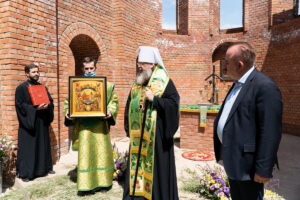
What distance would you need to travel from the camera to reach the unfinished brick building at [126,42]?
4.29 metres

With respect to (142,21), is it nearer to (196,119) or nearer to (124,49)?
(124,49)

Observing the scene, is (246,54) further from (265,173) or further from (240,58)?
(265,173)

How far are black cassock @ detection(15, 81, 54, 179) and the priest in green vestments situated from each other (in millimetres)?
921

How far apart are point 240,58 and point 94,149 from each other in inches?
105

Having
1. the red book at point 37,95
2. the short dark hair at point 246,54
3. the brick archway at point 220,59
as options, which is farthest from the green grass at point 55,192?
the brick archway at point 220,59

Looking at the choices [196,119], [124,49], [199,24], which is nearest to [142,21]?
[124,49]

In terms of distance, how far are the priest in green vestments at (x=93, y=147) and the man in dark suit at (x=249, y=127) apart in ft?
7.05

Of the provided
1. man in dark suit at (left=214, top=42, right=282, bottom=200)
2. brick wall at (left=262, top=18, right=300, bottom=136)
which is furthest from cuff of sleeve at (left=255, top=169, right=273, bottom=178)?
brick wall at (left=262, top=18, right=300, bottom=136)

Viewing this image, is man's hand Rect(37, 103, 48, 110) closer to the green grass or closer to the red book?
the red book

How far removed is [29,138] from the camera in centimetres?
405

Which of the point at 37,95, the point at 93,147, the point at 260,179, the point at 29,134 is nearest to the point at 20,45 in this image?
the point at 37,95

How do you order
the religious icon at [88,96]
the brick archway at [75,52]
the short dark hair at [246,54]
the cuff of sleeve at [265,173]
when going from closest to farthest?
the cuff of sleeve at [265,173]
the short dark hair at [246,54]
the religious icon at [88,96]
the brick archway at [75,52]

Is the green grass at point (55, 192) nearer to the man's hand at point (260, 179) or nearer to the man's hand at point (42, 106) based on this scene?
the man's hand at point (42, 106)

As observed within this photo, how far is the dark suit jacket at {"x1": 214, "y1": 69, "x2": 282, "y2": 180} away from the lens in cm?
168
